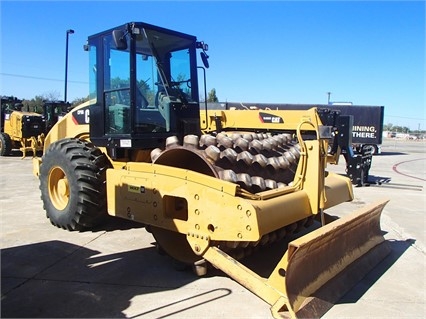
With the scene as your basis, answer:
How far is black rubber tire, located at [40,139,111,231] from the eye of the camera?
18.1 ft

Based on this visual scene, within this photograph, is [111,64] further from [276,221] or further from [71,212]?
[276,221]

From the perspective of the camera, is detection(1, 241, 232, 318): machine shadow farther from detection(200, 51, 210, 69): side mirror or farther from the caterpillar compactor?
detection(200, 51, 210, 69): side mirror

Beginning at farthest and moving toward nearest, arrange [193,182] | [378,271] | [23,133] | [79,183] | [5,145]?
[5,145], [23,133], [79,183], [378,271], [193,182]

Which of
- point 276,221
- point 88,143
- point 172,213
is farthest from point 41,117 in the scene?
point 276,221

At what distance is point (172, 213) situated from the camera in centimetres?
434

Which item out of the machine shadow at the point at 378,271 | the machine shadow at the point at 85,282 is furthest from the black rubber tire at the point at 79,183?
the machine shadow at the point at 378,271

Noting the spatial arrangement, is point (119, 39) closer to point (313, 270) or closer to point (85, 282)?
point (85, 282)

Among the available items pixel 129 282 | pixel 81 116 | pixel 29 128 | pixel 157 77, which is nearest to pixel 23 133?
pixel 29 128

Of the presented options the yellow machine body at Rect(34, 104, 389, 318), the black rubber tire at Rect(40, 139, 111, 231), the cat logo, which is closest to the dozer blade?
the yellow machine body at Rect(34, 104, 389, 318)

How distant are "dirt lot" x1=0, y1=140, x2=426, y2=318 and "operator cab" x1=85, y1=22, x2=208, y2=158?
1344 millimetres

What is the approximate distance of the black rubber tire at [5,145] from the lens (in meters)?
17.6

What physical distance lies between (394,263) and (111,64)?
4383mm

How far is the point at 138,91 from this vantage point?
5305 mm

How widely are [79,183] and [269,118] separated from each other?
576 centimetres
